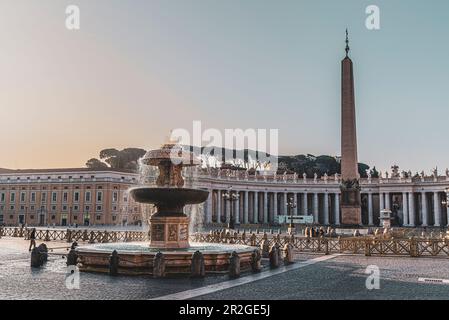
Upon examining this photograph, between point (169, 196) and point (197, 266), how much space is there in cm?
372

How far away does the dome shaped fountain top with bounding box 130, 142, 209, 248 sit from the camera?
1731 centimetres

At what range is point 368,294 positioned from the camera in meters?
11.4

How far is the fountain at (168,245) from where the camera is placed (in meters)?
14.9

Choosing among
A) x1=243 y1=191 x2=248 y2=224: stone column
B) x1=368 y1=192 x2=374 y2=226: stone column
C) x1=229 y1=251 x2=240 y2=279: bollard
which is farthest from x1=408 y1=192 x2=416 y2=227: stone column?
x1=229 y1=251 x2=240 y2=279: bollard

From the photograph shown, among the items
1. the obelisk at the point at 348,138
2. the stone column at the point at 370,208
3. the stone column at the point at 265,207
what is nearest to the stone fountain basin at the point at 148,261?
the obelisk at the point at 348,138

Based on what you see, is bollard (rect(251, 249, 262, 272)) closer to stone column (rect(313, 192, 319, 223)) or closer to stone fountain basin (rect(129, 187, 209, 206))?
stone fountain basin (rect(129, 187, 209, 206))

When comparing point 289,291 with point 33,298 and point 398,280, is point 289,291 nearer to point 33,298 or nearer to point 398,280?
point 398,280

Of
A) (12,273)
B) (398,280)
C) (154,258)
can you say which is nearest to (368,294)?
(398,280)

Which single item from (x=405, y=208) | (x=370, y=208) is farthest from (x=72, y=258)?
(x=370, y=208)

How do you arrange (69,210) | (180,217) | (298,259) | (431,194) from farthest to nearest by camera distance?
(431,194), (69,210), (298,259), (180,217)

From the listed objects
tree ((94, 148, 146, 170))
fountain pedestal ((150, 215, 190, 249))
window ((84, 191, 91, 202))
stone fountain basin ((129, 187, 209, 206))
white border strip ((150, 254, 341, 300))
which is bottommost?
white border strip ((150, 254, 341, 300))

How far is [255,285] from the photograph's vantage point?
1284cm

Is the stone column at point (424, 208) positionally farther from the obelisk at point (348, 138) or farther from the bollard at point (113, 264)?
the bollard at point (113, 264)
